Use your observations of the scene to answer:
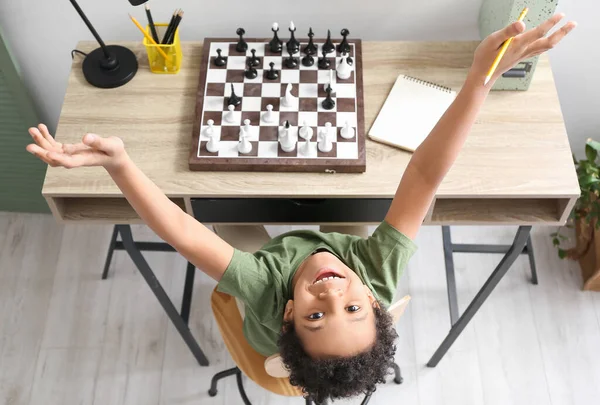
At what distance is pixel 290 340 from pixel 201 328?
44.6 inches

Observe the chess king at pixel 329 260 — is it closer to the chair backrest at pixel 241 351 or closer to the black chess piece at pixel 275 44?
the chair backrest at pixel 241 351

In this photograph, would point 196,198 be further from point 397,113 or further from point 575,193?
point 575,193

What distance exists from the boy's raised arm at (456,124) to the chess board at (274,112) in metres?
0.24

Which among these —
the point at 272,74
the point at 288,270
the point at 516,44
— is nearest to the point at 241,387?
the point at 288,270

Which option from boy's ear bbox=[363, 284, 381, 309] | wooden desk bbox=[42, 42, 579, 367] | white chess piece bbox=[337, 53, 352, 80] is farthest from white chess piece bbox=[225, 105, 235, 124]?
boy's ear bbox=[363, 284, 381, 309]

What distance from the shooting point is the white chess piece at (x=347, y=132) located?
178 centimetres

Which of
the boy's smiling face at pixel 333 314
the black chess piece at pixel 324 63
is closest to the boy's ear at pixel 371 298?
the boy's smiling face at pixel 333 314

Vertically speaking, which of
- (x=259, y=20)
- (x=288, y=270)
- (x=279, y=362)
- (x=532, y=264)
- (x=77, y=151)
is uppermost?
(x=77, y=151)

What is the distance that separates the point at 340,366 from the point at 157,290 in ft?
2.84

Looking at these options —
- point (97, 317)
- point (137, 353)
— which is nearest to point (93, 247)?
point (97, 317)

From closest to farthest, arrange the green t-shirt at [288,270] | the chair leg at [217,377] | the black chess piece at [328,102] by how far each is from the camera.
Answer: the green t-shirt at [288,270] < the black chess piece at [328,102] < the chair leg at [217,377]

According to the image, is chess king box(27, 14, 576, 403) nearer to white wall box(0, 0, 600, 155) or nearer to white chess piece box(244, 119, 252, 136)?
white chess piece box(244, 119, 252, 136)

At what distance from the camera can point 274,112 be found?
1838mm

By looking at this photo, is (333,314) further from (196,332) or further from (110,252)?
(110,252)
